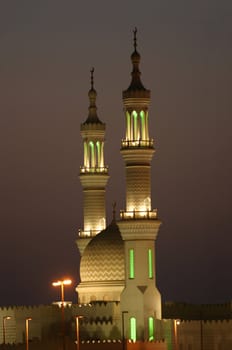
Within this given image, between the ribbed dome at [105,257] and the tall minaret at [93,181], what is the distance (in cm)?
413

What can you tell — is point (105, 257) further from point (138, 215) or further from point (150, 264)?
point (138, 215)

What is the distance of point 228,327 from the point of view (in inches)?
4218

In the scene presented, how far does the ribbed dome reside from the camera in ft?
368

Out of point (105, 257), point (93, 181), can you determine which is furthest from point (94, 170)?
point (105, 257)

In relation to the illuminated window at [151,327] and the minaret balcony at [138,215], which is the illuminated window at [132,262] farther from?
the illuminated window at [151,327]

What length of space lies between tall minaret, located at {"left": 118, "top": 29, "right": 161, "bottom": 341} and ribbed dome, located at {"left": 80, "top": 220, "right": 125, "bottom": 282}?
598cm

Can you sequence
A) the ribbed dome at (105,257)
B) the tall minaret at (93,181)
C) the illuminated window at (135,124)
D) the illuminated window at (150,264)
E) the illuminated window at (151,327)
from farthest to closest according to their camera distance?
the tall minaret at (93,181) < the ribbed dome at (105,257) < the illuminated window at (135,124) < the illuminated window at (150,264) < the illuminated window at (151,327)

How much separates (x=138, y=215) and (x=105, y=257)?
7.66m

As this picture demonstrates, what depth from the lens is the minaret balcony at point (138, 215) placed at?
105 metres

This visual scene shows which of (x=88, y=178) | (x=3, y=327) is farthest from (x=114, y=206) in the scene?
(x=3, y=327)

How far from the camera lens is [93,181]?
118 m

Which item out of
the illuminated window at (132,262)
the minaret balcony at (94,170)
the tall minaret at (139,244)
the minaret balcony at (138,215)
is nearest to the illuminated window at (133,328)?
the tall minaret at (139,244)

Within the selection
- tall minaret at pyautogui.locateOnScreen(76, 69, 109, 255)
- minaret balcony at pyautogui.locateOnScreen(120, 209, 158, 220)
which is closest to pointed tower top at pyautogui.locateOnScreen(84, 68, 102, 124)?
tall minaret at pyautogui.locateOnScreen(76, 69, 109, 255)

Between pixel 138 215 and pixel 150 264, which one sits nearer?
pixel 138 215
